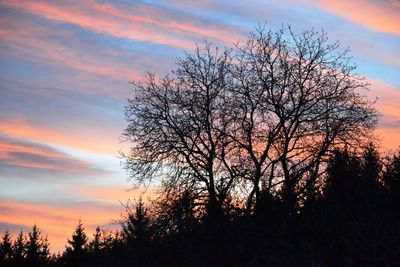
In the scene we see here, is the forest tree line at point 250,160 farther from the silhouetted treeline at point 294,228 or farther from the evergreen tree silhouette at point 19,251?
the evergreen tree silhouette at point 19,251

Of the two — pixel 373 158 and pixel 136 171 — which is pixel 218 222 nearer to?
pixel 136 171

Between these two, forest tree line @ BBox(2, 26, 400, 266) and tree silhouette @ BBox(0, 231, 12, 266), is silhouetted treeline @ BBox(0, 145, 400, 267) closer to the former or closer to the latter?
forest tree line @ BBox(2, 26, 400, 266)

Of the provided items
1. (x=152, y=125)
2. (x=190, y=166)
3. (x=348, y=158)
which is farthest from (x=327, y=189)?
(x=152, y=125)

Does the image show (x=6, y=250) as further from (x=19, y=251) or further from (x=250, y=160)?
(x=250, y=160)

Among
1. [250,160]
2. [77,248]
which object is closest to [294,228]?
[250,160]

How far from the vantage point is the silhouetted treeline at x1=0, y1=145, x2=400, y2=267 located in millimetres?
21547

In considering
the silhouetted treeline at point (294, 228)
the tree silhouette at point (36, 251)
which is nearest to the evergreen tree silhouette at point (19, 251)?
the tree silhouette at point (36, 251)

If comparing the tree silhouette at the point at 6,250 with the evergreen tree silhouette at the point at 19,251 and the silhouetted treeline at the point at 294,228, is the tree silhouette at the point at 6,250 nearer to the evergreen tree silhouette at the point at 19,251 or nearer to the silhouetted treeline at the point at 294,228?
the evergreen tree silhouette at the point at 19,251

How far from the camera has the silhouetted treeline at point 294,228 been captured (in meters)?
21.5

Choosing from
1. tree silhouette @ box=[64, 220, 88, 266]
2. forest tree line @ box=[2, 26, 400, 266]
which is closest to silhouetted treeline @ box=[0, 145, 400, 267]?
forest tree line @ box=[2, 26, 400, 266]

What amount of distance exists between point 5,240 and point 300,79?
45.4 meters

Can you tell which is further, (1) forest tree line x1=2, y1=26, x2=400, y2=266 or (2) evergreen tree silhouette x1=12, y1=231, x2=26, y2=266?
(2) evergreen tree silhouette x1=12, y1=231, x2=26, y2=266

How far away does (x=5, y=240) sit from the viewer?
63.6 meters

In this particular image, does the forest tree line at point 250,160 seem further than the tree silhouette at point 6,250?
No
